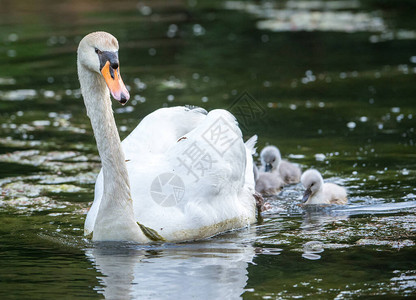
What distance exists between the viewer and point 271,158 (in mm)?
9836

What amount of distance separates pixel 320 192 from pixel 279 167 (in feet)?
4.03

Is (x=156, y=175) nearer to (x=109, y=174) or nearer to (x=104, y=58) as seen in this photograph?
(x=109, y=174)

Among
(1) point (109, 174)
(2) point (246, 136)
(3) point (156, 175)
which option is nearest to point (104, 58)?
(1) point (109, 174)

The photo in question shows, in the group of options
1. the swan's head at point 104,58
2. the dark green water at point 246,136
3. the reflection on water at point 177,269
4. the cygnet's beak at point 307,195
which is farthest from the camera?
the cygnet's beak at point 307,195

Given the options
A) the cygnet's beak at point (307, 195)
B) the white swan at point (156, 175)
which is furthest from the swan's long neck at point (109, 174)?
the cygnet's beak at point (307, 195)

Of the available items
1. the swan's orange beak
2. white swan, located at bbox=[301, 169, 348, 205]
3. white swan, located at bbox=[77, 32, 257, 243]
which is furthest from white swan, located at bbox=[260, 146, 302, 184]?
the swan's orange beak

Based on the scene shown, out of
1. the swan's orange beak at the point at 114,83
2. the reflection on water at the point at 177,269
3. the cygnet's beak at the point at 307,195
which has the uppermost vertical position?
the swan's orange beak at the point at 114,83

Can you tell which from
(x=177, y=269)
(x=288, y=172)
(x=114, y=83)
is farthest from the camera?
(x=288, y=172)

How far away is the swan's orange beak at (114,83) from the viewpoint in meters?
6.46

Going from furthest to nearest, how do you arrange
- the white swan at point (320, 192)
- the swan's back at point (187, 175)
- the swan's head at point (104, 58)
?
the white swan at point (320, 192)
the swan's back at point (187, 175)
the swan's head at point (104, 58)

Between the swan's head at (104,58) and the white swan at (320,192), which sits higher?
the swan's head at (104,58)

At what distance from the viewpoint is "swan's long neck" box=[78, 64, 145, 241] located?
6.98 m

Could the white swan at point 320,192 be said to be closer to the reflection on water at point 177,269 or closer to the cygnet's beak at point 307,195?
the cygnet's beak at point 307,195

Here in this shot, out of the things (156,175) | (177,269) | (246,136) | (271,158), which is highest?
→ (246,136)
